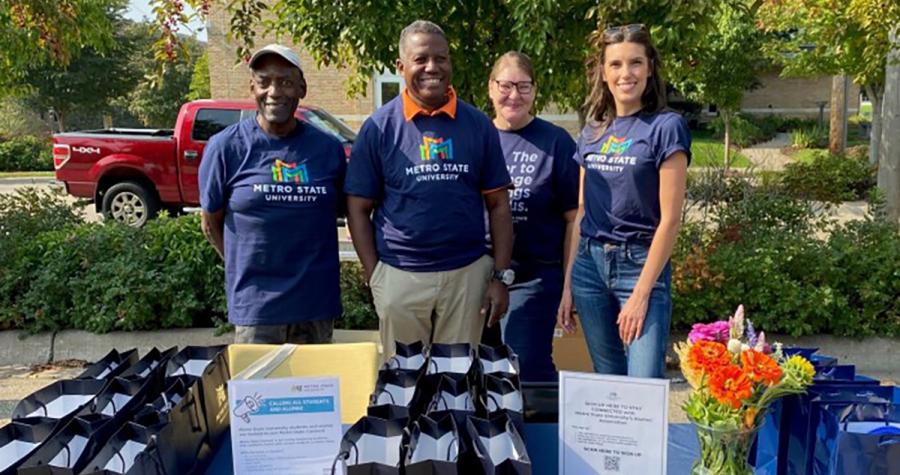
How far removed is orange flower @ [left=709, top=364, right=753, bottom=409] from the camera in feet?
4.82

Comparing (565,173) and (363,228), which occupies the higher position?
(565,173)

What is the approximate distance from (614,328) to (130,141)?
901cm

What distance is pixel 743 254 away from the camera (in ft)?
16.0

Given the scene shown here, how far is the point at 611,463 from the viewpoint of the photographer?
1623 mm

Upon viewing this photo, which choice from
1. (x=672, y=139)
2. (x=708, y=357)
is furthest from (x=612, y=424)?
(x=672, y=139)

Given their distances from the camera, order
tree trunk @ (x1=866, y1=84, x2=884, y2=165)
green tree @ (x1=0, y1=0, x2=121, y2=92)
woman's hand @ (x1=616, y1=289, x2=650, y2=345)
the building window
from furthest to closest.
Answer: the building window, tree trunk @ (x1=866, y1=84, x2=884, y2=165), green tree @ (x1=0, y1=0, x2=121, y2=92), woman's hand @ (x1=616, y1=289, x2=650, y2=345)

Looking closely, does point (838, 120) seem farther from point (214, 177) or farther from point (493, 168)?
point (214, 177)

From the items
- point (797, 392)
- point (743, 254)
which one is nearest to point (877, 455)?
point (797, 392)

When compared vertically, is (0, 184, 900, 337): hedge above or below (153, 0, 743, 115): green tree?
below

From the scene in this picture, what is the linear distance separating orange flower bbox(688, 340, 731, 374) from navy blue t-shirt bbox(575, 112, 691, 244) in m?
0.78

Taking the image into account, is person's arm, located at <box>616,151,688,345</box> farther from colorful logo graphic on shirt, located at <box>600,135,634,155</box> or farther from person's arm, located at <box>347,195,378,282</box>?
person's arm, located at <box>347,195,378,282</box>

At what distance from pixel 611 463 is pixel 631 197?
3.04 ft

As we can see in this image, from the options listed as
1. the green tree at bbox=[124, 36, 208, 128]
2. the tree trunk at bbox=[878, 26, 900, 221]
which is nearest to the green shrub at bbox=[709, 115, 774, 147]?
the tree trunk at bbox=[878, 26, 900, 221]

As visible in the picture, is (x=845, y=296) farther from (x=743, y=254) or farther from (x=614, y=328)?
(x=614, y=328)
